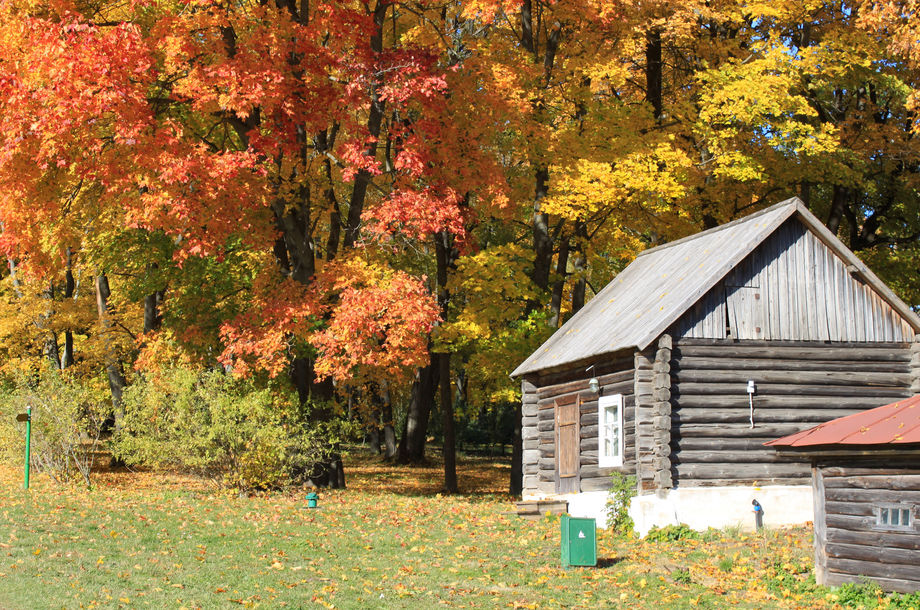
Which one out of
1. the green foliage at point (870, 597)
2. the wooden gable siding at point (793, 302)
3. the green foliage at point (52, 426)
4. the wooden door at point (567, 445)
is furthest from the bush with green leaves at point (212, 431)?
the green foliage at point (870, 597)

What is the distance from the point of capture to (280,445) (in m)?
21.4

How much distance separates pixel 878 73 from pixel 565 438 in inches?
579

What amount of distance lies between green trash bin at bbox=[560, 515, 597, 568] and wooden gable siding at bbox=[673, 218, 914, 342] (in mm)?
5081

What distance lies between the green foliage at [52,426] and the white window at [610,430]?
38.9ft

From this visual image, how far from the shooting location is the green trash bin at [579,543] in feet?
48.8

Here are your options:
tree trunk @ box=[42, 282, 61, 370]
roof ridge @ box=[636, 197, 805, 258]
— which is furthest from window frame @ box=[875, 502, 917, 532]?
tree trunk @ box=[42, 282, 61, 370]

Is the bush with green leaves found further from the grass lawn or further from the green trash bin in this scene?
the green trash bin

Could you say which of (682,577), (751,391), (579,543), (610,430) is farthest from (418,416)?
(682,577)

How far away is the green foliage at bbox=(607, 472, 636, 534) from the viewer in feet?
61.5

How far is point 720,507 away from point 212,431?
10.5 meters

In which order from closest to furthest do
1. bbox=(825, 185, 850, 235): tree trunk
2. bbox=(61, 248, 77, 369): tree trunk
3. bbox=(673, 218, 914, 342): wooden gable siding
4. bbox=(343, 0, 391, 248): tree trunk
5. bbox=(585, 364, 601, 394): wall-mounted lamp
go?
bbox=(673, 218, 914, 342): wooden gable siding, bbox=(585, 364, 601, 394): wall-mounted lamp, bbox=(343, 0, 391, 248): tree trunk, bbox=(825, 185, 850, 235): tree trunk, bbox=(61, 248, 77, 369): tree trunk

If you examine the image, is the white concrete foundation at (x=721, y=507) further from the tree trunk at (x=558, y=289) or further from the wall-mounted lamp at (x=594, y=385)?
the tree trunk at (x=558, y=289)

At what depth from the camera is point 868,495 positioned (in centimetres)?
1319

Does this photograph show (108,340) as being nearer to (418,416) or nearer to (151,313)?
(151,313)
